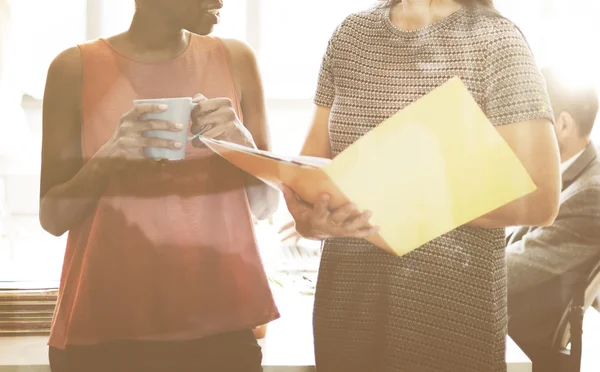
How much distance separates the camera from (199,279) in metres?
0.71

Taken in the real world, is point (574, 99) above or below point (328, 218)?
above

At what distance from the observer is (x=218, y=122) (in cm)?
66

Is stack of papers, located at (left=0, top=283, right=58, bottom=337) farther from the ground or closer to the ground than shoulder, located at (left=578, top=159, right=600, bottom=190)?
closer to the ground

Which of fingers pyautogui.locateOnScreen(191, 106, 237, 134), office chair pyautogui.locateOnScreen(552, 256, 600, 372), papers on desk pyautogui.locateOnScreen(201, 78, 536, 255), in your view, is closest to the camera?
papers on desk pyautogui.locateOnScreen(201, 78, 536, 255)

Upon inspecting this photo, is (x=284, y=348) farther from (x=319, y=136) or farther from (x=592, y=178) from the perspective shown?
(x=592, y=178)

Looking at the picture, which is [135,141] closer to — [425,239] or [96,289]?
[96,289]

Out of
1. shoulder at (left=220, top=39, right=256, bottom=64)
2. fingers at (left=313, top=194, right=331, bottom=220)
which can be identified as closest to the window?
shoulder at (left=220, top=39, right=256, bottom=64)

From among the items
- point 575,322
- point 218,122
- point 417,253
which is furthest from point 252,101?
point 575,322

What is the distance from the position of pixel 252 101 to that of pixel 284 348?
33 centimetres

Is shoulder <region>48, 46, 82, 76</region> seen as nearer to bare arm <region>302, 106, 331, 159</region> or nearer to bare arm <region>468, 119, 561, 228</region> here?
bare arm <region>302, 106, 331, 159</region>

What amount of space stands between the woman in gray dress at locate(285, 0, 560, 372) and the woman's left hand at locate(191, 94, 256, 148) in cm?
9

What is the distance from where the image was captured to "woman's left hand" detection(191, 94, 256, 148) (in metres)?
0.65

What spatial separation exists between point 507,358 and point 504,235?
6.5 inches

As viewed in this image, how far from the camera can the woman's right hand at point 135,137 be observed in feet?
2.08
